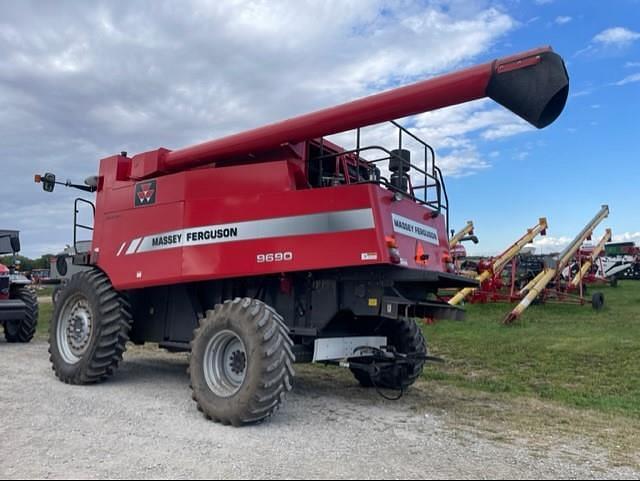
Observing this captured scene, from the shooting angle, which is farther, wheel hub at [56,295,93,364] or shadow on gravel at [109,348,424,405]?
wheel hub at [56,295,93,364]

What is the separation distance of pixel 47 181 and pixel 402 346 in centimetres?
627

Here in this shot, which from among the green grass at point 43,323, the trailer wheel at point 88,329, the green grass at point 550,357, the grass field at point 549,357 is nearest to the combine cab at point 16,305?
the green grass at point 43,323

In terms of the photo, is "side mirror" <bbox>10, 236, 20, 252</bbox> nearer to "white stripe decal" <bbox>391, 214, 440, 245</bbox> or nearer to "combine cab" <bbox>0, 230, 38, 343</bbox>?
"combine cab" <bbox>0, 230, 38, 343</bbox>

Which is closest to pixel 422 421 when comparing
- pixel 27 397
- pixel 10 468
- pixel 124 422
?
pixel 124 422

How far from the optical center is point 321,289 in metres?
6.78

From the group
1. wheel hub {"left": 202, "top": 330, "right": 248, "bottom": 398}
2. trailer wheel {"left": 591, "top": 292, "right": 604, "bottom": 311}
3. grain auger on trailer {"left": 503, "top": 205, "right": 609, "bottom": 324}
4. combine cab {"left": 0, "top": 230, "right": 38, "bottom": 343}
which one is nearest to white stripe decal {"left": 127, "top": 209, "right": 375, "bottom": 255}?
wheel hub {"left": 202, "top": 330, "right": 248, "bottom": 398}

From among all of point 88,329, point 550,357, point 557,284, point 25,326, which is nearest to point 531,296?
point 557,284

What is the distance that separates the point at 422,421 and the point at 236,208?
3125 mm

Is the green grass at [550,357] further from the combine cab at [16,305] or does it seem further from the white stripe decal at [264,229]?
the combine cab at [16,305]

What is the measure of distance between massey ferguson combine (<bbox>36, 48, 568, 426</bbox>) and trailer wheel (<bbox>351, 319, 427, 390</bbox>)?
0.06 feet

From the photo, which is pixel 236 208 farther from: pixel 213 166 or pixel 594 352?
pixel 594 352

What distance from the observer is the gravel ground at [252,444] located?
441 centimetres

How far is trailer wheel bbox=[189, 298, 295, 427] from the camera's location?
5711 millimetres

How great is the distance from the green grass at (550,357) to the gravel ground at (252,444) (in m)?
2.12
